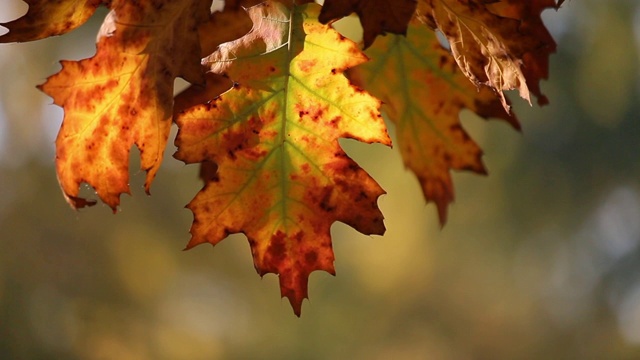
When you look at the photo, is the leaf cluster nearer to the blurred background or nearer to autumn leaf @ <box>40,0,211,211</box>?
autumn leaf @ <box>40,0,211,211</box>

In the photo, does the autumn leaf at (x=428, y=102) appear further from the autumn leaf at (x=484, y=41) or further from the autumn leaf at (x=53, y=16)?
the autumn leaf at (x=53, y=16)

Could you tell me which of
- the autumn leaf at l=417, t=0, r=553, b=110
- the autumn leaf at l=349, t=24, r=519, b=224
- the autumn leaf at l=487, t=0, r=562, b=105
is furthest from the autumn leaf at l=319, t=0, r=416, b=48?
the autumn leaf at l=349, t=24, r=519, b=224

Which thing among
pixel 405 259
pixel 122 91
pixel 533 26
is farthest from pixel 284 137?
pixel 405 259

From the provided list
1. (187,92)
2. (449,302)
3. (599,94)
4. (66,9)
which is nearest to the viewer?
(66,9)

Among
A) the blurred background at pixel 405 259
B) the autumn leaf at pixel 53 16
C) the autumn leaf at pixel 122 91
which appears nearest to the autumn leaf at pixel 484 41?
the autumn leaf at pixel 122 91

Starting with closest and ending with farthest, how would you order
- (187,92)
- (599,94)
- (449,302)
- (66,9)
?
(66,9), (187,92), (599,94), (449,302)

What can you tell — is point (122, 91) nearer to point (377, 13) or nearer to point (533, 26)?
point (377, 13)

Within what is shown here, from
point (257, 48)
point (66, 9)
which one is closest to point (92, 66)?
point (66, 9)

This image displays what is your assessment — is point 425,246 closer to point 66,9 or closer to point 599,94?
point 599,94
